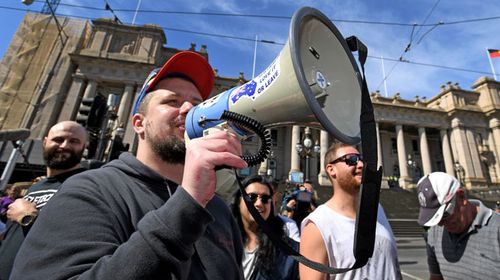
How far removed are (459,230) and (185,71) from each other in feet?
9.48

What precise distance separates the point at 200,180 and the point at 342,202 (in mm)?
1866

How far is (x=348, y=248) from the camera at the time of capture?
79.1 inches

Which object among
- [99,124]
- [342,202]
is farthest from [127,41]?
[342,202]

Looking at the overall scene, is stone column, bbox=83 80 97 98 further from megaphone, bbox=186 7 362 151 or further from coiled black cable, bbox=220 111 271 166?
coiled black cable, bbox=220 111 271 166

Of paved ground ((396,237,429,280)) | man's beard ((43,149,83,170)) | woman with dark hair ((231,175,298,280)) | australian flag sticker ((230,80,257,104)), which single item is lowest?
paved ground ((396,237,429,280))

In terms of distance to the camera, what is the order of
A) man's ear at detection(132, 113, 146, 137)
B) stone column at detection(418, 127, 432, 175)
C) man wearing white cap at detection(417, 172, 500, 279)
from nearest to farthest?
man's ear at detection(132, 113, 146, 137) < man wearing white cap at detection(417, 172, 500, 279) < stone column at detection(418, 127, 432, 175)

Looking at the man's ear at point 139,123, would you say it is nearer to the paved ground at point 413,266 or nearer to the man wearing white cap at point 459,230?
the man wearing white cap at point 459,230

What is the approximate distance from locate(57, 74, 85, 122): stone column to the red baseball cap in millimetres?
28172

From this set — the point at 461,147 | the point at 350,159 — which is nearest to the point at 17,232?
the point at 350,159

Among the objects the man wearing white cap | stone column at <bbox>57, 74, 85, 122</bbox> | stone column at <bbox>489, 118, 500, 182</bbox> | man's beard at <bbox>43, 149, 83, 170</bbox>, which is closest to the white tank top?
the man wearing white cap

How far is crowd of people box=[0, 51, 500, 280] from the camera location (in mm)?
729

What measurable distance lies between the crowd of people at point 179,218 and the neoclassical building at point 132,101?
42.2 ft

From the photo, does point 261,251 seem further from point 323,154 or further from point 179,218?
point 323,154

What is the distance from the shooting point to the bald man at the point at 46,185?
2037 millimetres
